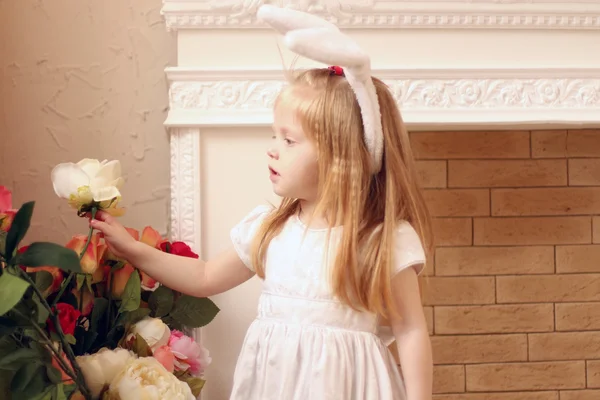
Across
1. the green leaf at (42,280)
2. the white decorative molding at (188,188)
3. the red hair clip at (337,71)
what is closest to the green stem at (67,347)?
the green leaf at (42,280)

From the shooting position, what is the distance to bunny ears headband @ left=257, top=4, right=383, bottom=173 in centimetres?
105

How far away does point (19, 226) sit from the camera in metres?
0.83

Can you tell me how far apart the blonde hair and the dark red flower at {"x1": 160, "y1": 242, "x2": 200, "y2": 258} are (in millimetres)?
272

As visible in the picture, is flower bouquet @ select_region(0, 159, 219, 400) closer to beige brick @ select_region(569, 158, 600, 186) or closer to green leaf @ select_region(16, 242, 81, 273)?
green leaf @ select_region(16, 242, 81, 273)


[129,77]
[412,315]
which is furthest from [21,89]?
[412,315]

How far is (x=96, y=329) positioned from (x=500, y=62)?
2.96 ft

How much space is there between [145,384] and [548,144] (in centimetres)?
109

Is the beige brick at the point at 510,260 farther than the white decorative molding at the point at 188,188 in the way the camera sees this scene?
Yes

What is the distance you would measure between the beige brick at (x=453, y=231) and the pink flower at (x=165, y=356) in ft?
2.46

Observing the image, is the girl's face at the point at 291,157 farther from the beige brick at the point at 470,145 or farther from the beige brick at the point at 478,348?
the beige brick at the point at 478,348

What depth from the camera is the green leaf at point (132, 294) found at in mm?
1177

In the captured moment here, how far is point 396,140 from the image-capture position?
1233 millimetres

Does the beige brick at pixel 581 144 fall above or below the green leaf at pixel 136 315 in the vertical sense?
above

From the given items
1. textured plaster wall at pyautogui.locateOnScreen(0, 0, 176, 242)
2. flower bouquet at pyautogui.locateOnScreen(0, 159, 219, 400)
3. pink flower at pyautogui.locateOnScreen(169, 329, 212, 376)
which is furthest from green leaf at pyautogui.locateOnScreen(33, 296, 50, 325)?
textured plaster wall at pyautogui.locateOnScreen(0, 0, 176, 242)
